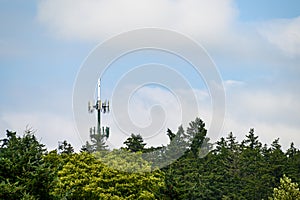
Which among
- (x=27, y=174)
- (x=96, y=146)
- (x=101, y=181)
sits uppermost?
(x=96, y=146)

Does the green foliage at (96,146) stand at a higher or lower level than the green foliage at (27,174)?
higher

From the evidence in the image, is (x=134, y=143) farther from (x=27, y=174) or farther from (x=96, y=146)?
(x=27, y=174)

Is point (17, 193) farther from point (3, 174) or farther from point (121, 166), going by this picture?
point (121, 166)

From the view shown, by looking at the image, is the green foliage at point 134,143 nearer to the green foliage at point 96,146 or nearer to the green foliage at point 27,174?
the green foliage at point 96,146

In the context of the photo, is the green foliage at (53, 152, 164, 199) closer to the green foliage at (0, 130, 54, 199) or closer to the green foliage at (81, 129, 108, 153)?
the green foliage at (81, 129, 108, 153)

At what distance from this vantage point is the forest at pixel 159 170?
21.2m

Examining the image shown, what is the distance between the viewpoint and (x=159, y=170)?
164 ft

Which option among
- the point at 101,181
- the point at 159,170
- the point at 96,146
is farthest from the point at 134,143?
the point at 101,181

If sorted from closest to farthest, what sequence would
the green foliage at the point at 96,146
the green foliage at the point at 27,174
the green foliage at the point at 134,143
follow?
1. the green foliage at the point at 27,174
2. the green foliage at the point at 96,146
3. the green foliage at the point at 134,143

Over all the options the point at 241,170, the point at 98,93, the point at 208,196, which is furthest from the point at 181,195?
the point at 241,170

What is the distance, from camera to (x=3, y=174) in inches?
828

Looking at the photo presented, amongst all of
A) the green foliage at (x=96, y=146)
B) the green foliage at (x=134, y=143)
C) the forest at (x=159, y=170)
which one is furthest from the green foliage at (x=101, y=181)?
the green foliage at (x=134, y=143)

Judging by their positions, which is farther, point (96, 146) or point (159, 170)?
point (96, 146)

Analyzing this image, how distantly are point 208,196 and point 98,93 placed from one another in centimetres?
2402
